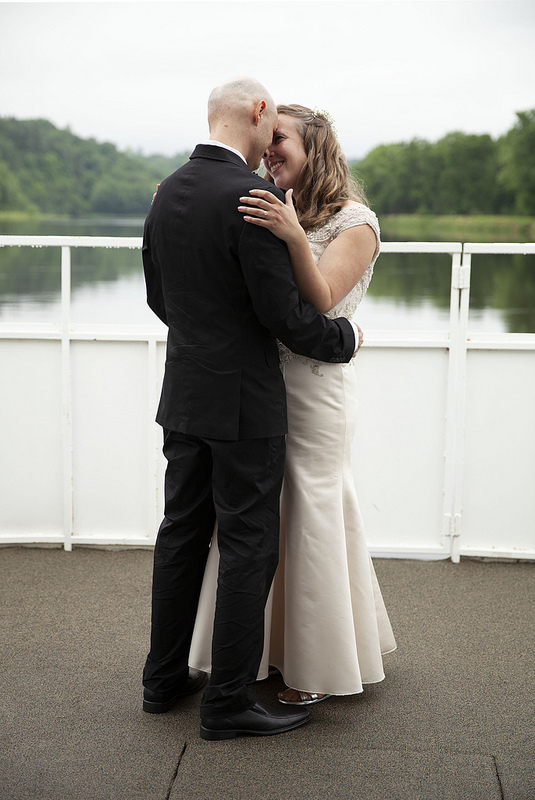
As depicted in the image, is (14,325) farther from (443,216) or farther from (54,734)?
(443,216)

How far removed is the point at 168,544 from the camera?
1951mm

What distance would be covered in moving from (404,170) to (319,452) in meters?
44.8

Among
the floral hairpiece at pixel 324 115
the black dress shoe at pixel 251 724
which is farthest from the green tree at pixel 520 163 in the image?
the black dress shoe at pixel 251 724

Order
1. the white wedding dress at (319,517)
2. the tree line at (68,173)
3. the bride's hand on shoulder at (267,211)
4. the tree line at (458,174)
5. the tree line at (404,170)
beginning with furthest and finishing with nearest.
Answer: the tree line at (458,174)
the tree line at (404,170)
the tree line at (68,173)
the white wedding dress at (319,517)
the bride's hand on shoulder at (267,211)

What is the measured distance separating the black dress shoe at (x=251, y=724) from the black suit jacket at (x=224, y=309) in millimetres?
665

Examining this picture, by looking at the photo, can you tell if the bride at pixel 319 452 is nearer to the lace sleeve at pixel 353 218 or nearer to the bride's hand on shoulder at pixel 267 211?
the lace sleeve at pixel 353 218

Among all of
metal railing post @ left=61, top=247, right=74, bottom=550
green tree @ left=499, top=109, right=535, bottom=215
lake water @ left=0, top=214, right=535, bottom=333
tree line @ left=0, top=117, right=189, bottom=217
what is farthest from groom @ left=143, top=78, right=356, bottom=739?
green tree @ left=499, top=109, right=535, bottom=215

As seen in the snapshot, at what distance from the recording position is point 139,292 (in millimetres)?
33625

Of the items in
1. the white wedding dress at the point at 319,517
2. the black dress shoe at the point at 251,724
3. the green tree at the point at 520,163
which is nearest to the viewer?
the black dress shoe at the point at 251,724

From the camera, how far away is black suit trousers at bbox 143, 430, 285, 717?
5.98 feet

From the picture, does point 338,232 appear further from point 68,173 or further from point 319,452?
point 68,173

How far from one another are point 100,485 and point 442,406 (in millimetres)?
1348

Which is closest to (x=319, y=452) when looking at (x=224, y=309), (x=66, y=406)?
(x=224, y=309)

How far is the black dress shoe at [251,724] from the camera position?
1.86 metres
